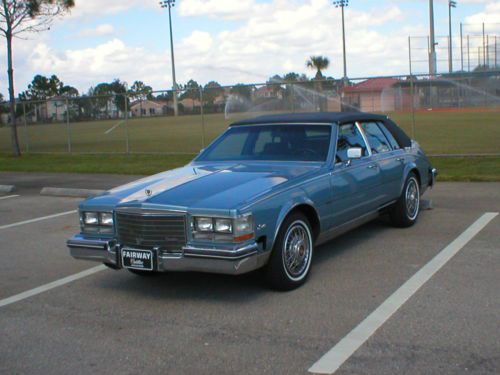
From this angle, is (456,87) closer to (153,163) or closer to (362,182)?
(153,163)

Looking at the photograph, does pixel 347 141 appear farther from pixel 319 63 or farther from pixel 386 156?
pixel 319 63

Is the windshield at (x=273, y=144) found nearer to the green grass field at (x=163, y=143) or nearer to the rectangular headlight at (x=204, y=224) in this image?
the rectangular headlight at (x=204, y=224)

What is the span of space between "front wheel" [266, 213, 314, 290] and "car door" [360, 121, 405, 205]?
6.17ft

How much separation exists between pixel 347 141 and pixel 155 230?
→ 8.62ft

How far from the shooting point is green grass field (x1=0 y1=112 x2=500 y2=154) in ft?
75.0

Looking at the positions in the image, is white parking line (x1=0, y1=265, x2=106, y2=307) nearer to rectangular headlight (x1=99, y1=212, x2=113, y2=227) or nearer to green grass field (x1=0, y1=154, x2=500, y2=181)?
rectangular headlight (x1=99, y1=212, x2=113, y2=227)

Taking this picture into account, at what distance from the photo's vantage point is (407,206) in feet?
27.2

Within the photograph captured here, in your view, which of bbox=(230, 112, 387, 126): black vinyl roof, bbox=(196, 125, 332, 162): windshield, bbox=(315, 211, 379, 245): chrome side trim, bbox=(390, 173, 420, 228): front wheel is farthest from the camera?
bbox=(390, 173, 420, 228): front wheel

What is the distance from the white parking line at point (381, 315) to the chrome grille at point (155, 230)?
1598 mm

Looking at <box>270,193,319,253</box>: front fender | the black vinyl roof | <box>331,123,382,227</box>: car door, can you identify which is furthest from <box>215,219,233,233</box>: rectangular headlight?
the black vinyl roof

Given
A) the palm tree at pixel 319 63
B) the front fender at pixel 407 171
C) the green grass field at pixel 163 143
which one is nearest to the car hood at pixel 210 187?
the front fender at pixel 407 171

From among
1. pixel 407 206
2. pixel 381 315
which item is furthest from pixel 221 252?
pixel 407 206

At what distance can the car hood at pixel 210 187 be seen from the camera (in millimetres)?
5520

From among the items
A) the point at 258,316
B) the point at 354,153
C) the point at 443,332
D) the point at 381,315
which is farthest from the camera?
the point at 354,153
